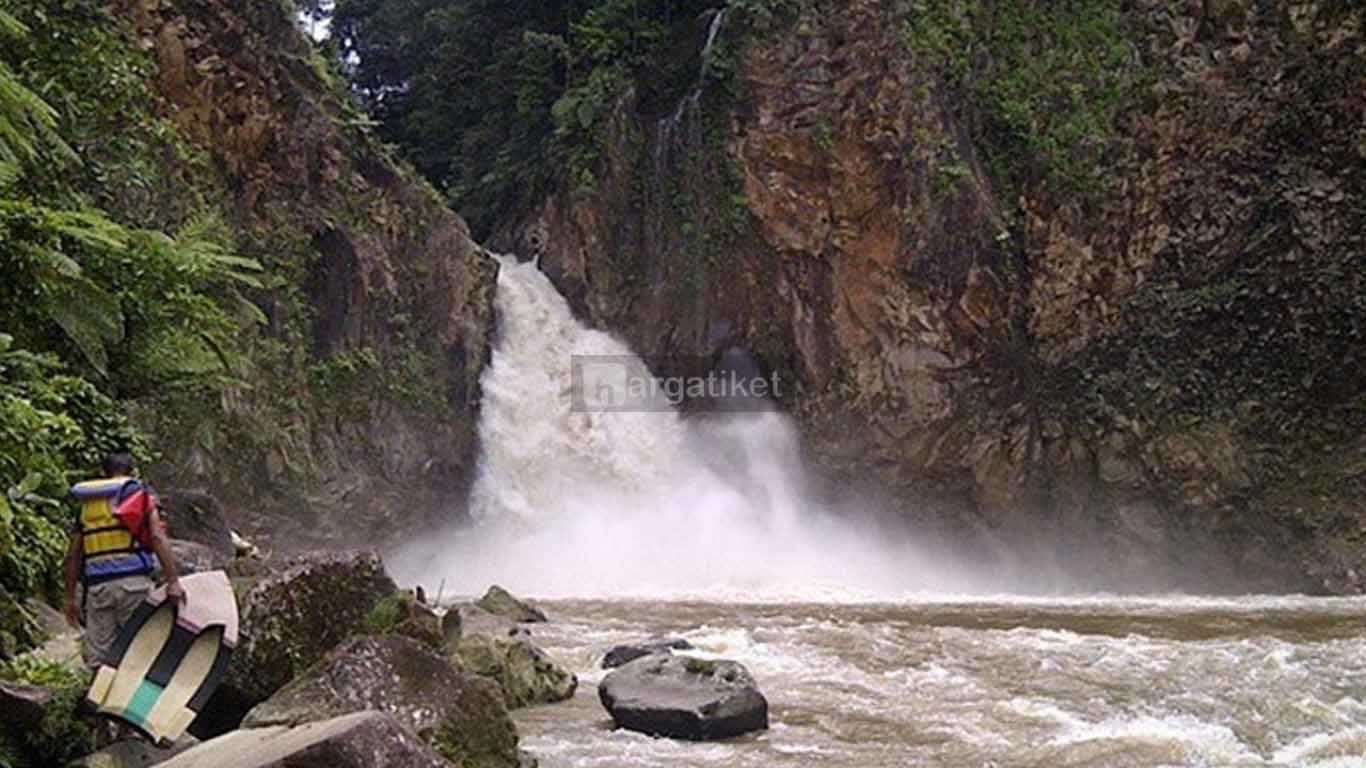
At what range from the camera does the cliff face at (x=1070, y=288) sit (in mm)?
20297

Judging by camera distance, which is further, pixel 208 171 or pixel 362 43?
pixel 362 43

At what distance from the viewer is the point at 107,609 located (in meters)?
5.47

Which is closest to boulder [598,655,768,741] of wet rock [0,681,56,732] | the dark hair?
the dark hair

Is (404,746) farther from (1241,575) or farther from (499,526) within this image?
(1241,575)

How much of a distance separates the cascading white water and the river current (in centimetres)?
535

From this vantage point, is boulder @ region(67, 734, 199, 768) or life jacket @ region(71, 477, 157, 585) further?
life jacket @ region(71, 477, 157, 585)

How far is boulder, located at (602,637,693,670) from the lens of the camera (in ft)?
33.6

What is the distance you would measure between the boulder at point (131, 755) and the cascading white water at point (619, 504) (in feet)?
44.9

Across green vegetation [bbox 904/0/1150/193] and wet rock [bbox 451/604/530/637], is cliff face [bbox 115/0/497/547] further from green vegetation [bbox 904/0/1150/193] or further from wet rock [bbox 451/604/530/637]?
green vegetation [bbox 904/0/1150/193]

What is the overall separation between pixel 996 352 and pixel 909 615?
8.09m

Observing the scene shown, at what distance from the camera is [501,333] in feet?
74.2

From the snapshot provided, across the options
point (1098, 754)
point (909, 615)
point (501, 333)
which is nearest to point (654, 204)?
point (501, 333)
